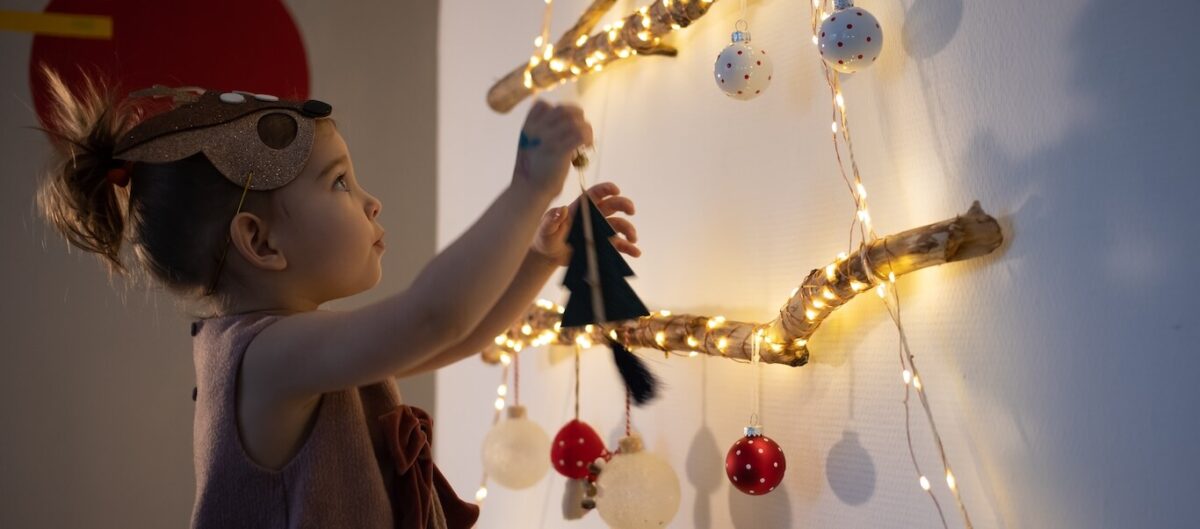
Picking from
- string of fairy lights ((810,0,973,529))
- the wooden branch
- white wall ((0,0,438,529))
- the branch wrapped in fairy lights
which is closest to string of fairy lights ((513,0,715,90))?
the wooden branch

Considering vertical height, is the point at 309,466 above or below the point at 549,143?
below

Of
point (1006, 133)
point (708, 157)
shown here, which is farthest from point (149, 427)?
point (1006, 133)

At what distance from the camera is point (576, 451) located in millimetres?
1165

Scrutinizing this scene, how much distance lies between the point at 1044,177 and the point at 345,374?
52cm

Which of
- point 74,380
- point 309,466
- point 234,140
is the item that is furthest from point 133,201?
point 74,380

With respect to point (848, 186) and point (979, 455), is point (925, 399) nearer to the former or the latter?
point (979, 455)

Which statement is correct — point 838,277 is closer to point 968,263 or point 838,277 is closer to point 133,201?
point 968,263

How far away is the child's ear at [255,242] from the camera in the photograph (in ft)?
2.68

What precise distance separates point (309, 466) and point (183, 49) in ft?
3.73

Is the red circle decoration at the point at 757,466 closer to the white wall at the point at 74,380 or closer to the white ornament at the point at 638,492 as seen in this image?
the white ornament at the point at 638,492

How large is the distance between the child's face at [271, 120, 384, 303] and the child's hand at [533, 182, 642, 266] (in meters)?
0.15

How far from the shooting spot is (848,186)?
887mm

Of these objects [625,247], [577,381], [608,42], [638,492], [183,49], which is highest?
[183,49]

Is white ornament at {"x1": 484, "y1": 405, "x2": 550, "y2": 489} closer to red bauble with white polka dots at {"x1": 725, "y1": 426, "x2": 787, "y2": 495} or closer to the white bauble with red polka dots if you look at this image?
red bauble with white polka dots at {"x1": 725, "y1": 426, "x2": 787, "y2": 495}
